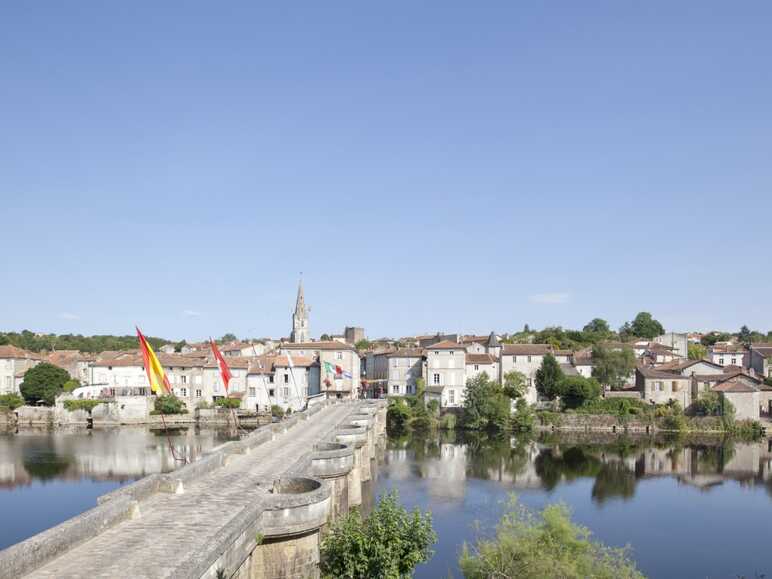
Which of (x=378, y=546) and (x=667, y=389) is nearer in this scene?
(x=378, y=546)

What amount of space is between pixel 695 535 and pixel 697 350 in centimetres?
9245

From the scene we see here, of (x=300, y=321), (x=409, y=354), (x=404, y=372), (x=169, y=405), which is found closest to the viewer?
(x=169, y=405)

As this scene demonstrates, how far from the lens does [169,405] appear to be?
73938 millimetres

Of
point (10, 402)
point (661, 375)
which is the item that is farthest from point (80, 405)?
point (661, 375)

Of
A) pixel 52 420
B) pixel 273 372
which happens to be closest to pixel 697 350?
pixel 273 372

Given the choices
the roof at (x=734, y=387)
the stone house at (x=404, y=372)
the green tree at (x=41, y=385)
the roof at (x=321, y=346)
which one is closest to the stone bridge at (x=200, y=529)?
the stone house at (x=404, y=372)

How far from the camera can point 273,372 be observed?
7750 cm

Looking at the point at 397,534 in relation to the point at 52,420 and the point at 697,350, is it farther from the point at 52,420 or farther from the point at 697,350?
the point at 697,350

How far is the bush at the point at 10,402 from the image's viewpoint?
239 feet

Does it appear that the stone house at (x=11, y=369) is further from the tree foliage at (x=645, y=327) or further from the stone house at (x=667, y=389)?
the tree foliage at (x=645, y=327)

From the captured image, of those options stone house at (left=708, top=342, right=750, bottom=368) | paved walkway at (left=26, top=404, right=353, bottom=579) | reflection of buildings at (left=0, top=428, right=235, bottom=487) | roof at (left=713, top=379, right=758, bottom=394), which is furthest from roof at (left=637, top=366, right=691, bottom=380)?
paved walkway at (left=26, top=404, right=353, bottom=579)

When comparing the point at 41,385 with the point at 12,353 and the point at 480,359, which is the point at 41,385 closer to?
the point at 12,353

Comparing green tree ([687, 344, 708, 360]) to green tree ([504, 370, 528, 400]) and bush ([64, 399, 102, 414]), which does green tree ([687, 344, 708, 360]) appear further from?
bush ([64, 399, 102, 414])

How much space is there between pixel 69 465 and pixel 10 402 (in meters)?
33.5
